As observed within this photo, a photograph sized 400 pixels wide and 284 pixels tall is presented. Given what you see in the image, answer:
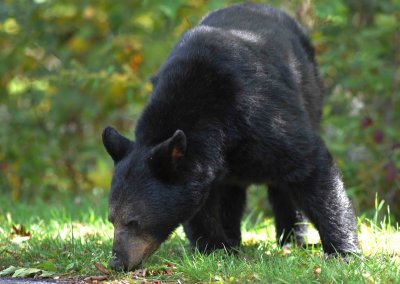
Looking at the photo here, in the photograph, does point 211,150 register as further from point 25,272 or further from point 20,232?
point 20,232

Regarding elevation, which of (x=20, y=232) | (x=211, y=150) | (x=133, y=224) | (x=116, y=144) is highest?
(x=116, y=144)

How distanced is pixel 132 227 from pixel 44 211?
3109mm

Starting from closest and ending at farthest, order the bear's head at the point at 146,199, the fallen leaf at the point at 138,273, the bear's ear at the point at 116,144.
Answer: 1. the fallen leaf at the point at 138,273
2. the bear's head at the point at 146,199
3. the bear's ear at the point at 116,144

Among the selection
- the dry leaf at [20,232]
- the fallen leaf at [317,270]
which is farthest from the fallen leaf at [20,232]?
the fallen leaf at [317,270]

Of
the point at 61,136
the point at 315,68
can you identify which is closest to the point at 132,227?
the point at 315,68

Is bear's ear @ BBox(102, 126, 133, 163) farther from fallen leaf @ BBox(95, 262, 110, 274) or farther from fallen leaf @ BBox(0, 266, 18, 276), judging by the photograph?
fallen leaf @ BBox(0, 266, 18, 276)

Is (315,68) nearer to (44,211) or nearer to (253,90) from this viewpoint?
(253,90)

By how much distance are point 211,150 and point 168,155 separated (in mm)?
402

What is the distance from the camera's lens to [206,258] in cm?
447

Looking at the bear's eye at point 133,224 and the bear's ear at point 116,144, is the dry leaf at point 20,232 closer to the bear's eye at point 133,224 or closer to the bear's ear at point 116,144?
the bear's ear at point 116,144

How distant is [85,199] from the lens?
8820mm

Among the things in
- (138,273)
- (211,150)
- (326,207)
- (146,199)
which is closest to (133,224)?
(146,199)

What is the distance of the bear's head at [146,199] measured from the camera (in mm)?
4445

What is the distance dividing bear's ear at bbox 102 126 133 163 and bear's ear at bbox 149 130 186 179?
0.33m
